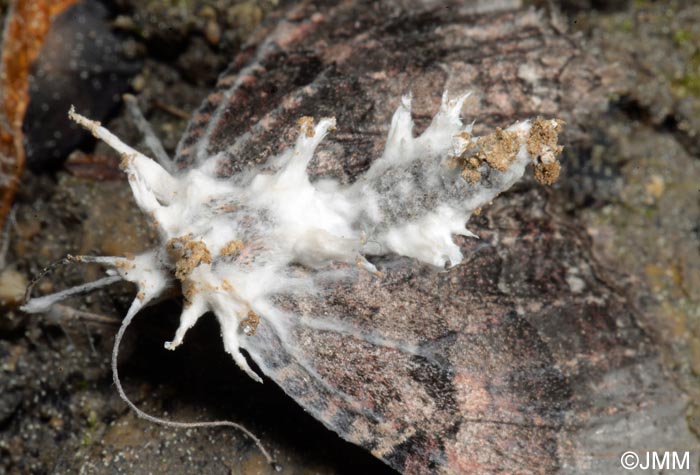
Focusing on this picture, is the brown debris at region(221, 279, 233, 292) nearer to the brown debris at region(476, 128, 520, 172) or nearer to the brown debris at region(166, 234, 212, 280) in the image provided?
the brown debris at region(166, 234, 212, 280)

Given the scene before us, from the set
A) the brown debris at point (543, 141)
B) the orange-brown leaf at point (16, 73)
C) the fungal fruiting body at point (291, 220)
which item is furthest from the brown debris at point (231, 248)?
the orange-brown leaf at point (16, 73)

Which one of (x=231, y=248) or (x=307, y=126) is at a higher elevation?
(x=307, y=126)

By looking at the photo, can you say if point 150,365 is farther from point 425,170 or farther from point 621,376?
point 621,376

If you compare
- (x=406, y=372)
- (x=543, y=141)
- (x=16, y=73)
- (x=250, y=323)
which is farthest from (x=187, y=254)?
(x=16, y=73)

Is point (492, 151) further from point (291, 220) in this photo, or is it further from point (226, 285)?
point (226, 285)

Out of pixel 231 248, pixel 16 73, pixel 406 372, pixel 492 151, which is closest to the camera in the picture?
pixel 492 151

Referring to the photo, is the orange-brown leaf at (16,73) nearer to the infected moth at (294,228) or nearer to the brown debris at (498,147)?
the infected moth at (294,228)

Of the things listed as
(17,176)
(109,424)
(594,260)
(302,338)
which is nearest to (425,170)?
(302,338)

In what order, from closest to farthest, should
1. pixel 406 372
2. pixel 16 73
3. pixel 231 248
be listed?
pixel 231 248 → pixel 406 372 → pixel 16 73
